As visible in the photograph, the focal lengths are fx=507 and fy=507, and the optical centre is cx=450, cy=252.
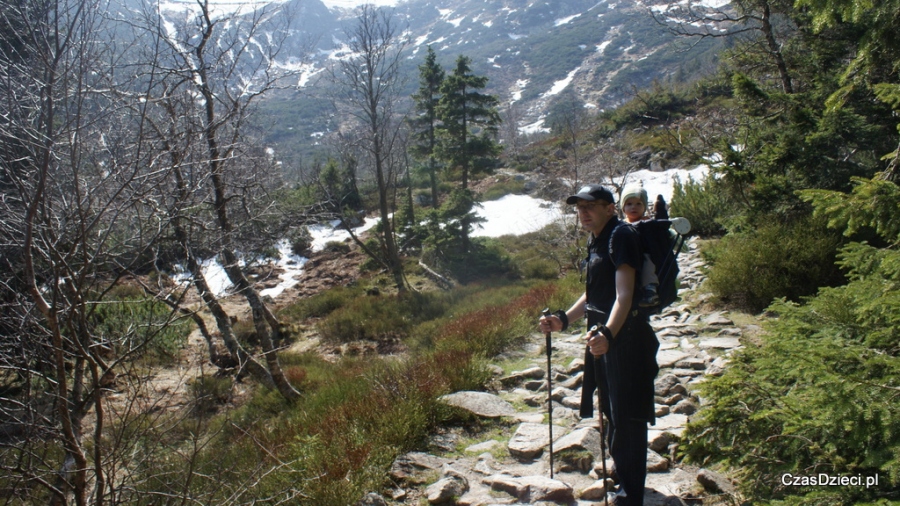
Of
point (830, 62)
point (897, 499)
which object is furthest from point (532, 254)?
point (897, 499)

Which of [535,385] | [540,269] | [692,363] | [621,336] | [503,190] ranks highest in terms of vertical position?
[503,190]

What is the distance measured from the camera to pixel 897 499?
1.90 meters

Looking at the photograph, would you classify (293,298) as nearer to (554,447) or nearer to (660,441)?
(554,447)

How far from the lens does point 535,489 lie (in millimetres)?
3188

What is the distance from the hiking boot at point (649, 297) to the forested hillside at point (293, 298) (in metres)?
0.70

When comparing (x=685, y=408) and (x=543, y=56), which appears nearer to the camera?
(x=685, y=408)

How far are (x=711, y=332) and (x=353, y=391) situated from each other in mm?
4241

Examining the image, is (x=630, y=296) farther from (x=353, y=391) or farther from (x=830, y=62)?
(x=830, y=62)

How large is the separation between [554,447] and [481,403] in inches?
45.7

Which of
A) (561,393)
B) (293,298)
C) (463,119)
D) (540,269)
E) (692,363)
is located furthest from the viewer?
(463,119)

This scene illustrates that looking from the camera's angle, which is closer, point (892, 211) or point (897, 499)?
point (897, 499)

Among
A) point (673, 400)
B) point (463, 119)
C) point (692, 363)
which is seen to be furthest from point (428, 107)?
point (673, 400)

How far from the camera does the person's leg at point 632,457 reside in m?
2.69

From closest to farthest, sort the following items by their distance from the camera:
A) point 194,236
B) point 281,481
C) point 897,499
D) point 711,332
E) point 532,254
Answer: point 897,499
point 281,481
point 711,332
point 194,236
point 532,254
